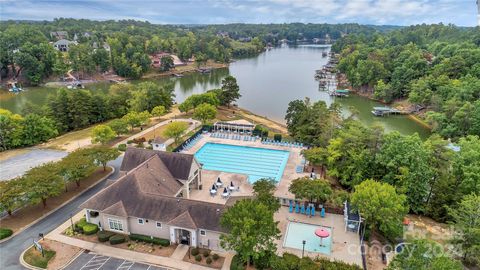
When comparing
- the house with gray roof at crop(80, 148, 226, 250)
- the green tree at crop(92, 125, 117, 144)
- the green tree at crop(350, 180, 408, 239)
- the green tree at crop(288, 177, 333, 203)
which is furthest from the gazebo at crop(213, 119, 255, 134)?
the green tree at crop(350, 180, 408, 239)

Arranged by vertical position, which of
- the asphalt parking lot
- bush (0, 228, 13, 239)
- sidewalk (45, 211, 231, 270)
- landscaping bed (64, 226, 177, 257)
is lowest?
the asphalt parking lot

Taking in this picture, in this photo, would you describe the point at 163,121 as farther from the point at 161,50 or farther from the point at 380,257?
the point at 161,50

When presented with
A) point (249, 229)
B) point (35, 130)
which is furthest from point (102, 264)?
point (35, 130)

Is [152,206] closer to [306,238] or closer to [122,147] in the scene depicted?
[306,238]

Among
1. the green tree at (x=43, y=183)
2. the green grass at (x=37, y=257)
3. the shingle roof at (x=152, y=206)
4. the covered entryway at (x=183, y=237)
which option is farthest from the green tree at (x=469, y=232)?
the green tree at (x=43, y=183)

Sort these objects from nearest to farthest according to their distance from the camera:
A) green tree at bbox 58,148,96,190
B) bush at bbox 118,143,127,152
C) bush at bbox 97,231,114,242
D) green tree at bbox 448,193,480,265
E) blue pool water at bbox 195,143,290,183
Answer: green tree at bbox 448,193,480,265, bush at bbox 97,231,114,242, green tree at bbox 58,148,96,190, blue pool water at bbox 195,143,290,183, bush at bbox 118,143,127,152

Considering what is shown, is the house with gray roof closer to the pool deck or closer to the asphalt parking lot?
the asphalt parking lot

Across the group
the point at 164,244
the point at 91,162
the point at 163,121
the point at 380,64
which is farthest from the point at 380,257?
the point at 380,64
